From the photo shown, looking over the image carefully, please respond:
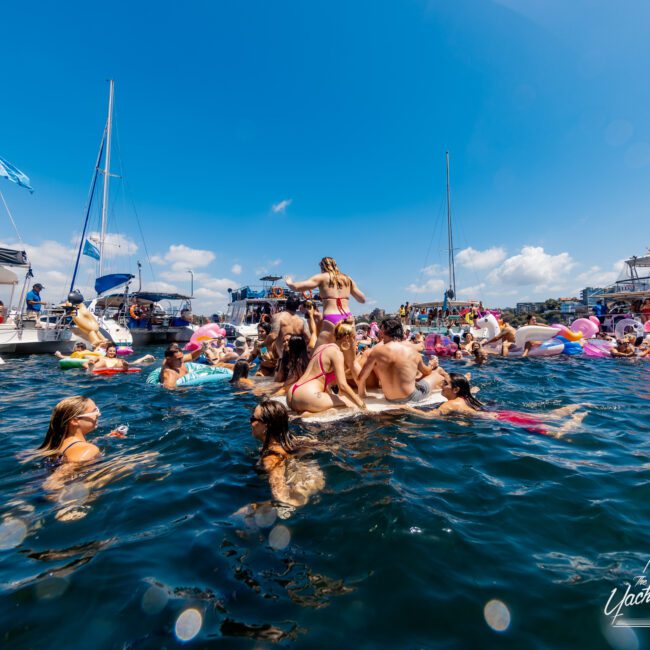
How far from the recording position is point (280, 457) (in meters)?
3.50

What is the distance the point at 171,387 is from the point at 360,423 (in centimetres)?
514

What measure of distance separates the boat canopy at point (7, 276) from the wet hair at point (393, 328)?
19348 millimetres

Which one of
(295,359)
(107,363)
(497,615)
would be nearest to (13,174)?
(107,363)

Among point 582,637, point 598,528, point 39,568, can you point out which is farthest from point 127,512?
point 598,528

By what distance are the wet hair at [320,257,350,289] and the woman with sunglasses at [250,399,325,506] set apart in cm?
323

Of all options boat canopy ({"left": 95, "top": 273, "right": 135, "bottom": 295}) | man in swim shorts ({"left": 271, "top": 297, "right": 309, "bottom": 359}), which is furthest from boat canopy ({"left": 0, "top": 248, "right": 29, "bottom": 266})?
man in swim shorts ({"left": 271, "top": 297, "right": 309, "bottom": 359})

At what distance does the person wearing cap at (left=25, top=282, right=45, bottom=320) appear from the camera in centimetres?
1683

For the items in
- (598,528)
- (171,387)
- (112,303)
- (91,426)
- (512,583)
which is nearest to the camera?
(512,583)

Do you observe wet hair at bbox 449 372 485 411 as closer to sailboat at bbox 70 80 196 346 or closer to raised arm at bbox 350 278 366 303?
raised arm at bbox 350 278 366 303

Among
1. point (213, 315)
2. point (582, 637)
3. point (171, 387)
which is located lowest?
point (582, 637)

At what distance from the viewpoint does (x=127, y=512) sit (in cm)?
286

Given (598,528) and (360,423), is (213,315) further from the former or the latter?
(598,528)

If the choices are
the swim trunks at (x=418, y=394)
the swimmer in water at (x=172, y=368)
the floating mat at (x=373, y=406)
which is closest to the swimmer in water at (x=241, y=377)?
the swimmer in water at (x=172, y=368)

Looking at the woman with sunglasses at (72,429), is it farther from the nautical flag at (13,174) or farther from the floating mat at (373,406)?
the nautical flag at (13,174)
